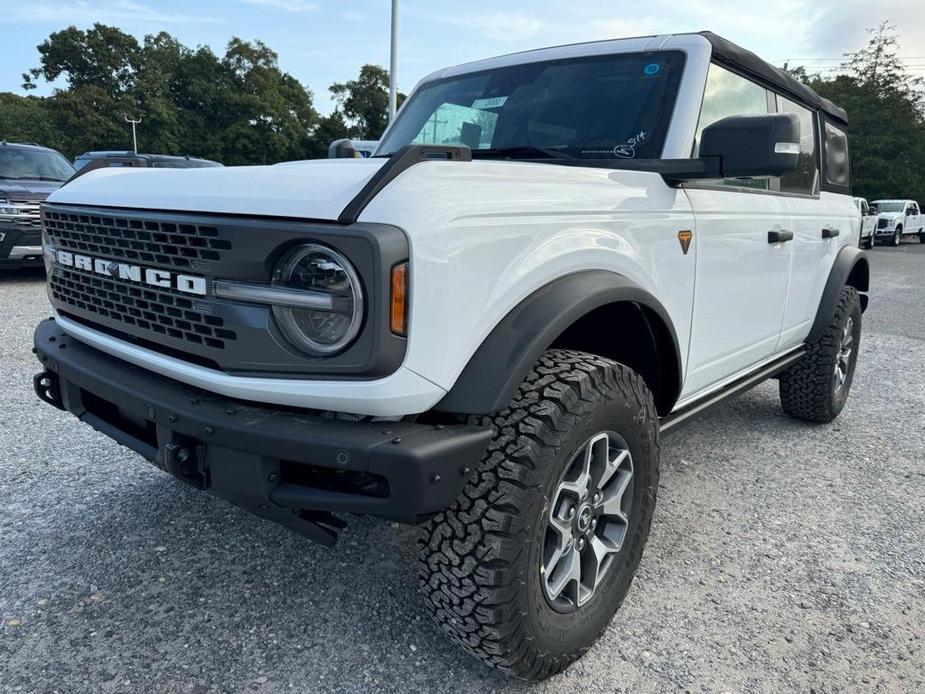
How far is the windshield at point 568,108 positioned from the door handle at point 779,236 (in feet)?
2.98

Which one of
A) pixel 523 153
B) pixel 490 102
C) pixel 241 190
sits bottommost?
pixel 241 190

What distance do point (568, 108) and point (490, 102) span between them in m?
0.43

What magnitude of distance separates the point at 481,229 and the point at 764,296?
2.00 m

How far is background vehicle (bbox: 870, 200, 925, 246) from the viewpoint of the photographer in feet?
90.6

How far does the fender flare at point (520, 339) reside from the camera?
5.37 ft

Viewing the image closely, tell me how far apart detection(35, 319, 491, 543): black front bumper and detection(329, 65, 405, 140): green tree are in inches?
2045

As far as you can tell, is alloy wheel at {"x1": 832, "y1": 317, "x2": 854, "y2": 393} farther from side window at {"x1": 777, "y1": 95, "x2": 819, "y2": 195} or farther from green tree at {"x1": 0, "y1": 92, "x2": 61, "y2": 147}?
green tree at {"x1": 0, "y1": 92, "x2": 61, "y2": 147}

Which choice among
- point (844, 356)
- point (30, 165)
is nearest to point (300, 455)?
point (844, 356)

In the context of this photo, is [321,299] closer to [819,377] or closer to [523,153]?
[523,153]

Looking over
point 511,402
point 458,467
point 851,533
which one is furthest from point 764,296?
point 458,467

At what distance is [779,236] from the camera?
3.15 m

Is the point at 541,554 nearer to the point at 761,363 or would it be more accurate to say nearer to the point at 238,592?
the point at 238,592

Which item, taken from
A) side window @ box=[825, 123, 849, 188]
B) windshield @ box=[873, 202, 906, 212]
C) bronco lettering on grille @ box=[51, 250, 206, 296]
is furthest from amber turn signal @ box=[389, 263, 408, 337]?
windshield @ box=[873, 202, 906, 212]

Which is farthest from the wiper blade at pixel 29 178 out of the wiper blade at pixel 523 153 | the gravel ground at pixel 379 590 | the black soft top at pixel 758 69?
the black soft top at pixel 758 69
